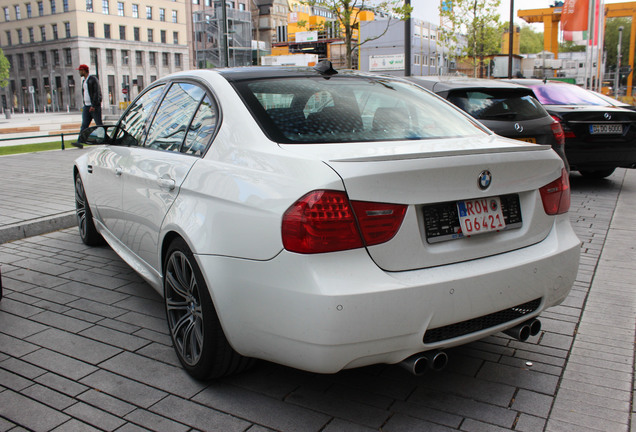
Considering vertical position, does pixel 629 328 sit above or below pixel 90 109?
below

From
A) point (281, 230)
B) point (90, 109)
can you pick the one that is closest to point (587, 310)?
point (281, 230)

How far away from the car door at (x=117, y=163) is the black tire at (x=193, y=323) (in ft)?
3.75

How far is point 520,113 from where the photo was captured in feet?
24.9

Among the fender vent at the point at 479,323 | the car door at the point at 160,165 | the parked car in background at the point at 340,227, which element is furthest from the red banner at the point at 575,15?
the fender vent at the point at 479,323

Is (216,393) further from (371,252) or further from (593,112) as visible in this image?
(593,112)

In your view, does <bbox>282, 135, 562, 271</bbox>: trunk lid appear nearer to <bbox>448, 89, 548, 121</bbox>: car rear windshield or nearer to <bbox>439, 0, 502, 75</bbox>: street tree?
<bbox>448, 89, 548, 121</bbox>: car rear windshield

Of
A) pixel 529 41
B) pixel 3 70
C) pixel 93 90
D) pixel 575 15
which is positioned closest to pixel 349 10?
pixel 93 90

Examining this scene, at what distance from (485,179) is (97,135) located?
3.26 metres

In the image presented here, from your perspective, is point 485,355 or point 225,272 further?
point 485,355

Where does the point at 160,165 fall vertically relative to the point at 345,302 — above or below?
above

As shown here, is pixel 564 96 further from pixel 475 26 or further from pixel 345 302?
pixel 475 26

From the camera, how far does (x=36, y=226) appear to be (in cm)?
653

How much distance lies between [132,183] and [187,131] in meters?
0.70

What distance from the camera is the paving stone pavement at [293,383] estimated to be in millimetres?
2754
